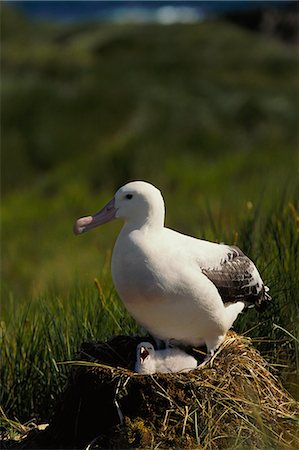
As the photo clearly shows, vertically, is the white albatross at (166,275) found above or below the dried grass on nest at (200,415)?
above

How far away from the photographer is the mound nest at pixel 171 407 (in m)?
4.21

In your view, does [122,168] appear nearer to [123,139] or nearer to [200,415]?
[123,139]

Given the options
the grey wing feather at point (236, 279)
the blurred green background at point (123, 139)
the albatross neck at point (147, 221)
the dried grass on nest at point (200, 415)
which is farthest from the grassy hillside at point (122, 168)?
the albatross neck at point (147, 221)

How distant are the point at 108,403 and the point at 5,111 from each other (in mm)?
14502

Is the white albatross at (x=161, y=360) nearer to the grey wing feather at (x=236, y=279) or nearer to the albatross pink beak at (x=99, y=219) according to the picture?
the grey wing feather at (x=236, y=279)

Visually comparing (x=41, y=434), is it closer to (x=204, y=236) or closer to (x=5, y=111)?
(x=204, y=236)

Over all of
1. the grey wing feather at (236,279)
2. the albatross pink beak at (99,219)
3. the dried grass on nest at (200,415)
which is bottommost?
the dried grass on nest at (200,415)

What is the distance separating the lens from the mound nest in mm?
4215

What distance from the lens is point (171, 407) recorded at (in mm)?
4262

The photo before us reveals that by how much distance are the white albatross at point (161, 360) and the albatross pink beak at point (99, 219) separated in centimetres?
57

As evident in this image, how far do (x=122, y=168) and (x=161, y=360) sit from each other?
990cm

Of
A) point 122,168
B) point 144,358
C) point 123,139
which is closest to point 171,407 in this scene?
point 144,358

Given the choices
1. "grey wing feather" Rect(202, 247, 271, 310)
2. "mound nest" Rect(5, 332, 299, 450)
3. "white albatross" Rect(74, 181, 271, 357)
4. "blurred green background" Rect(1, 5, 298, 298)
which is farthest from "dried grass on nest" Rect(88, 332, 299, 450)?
"blurred green background" Rect(1, 5, 298, 298)

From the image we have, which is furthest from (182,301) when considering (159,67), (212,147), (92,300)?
(159,67)
